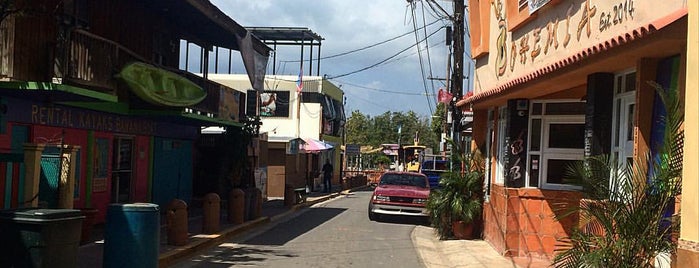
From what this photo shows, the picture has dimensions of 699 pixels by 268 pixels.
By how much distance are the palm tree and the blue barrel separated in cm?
525

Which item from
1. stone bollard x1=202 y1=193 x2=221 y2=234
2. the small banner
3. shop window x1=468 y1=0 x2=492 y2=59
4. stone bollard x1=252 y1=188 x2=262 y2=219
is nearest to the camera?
the small banner

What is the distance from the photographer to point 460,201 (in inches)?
577

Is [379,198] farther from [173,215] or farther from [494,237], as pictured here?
[173,215]

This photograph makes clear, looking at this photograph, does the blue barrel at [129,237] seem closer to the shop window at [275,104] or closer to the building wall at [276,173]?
the building wall at [276,173]

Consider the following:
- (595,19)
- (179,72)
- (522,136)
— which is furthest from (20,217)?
(179,72)

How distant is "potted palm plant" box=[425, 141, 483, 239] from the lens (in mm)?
14602

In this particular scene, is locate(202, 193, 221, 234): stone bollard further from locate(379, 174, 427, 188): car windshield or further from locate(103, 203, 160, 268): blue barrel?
locate(379, 174, 427, 188): car windshield

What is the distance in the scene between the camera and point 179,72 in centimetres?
1652

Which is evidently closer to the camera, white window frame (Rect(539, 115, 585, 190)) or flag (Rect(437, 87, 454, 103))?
white window frame (Rect(539, 115, 585, 190))

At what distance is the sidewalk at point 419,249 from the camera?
1097cm

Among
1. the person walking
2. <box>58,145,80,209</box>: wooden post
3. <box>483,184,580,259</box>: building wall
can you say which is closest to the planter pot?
<box>483,184,580,259</box>: building wall

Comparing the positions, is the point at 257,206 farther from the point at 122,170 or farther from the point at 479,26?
the point at 479,26

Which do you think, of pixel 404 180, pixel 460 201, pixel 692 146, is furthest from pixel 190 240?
pixel 692 146

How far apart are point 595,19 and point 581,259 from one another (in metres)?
3.54
